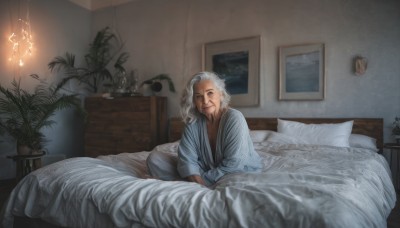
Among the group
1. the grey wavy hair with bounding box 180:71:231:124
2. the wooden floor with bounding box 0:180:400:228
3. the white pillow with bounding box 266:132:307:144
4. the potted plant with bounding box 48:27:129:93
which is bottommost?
the wooden floor with bounding box 0:180:400:228

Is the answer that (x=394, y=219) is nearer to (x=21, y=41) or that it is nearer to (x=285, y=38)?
(x=285, y=38)

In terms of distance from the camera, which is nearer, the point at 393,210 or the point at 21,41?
the point at 393,210

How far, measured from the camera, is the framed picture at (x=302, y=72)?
3.25 m

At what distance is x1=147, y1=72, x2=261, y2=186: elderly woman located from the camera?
150 centimetres

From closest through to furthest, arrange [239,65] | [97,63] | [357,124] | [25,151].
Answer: [357,124] → [25,151] → [239,65] → [97,63]

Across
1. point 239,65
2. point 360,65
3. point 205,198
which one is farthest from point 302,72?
point 205,198

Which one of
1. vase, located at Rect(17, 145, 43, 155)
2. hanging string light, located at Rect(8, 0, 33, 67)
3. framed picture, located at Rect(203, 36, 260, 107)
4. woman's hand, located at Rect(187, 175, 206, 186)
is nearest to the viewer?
woman's hand, located at Rect(187, 175, 206, 186)

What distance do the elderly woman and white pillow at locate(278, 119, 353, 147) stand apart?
1.40 m

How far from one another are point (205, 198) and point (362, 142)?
7.74ft

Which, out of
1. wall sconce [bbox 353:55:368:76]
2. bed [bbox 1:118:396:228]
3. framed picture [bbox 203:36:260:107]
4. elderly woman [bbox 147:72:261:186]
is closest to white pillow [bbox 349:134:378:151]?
wall sconce [bbox 353:55:368:76]

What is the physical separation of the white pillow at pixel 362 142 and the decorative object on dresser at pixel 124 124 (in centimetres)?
249

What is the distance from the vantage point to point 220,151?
5.23 ft

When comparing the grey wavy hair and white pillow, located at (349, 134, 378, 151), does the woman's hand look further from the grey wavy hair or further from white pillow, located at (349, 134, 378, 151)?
white pillow, located at (349, 134, 378, 151)

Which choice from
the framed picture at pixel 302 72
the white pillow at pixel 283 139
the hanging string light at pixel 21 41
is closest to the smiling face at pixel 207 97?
the white pillow at pixel 283 139
